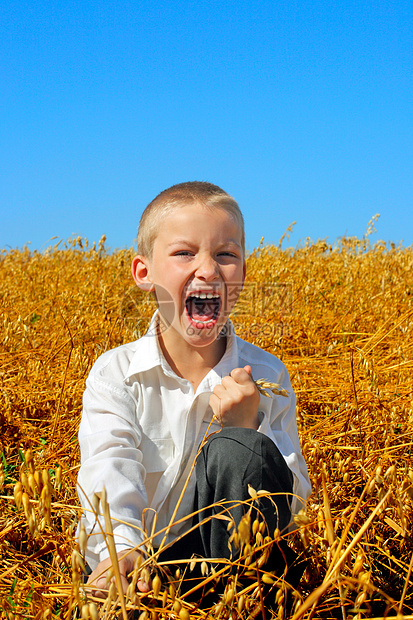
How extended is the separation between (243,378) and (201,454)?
0.21 m

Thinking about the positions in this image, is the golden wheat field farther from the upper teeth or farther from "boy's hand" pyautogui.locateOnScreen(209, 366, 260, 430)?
the upper teeth

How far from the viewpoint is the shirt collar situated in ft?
4.58

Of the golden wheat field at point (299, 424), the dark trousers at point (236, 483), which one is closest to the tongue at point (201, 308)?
the dark trousers at point (236, 483)

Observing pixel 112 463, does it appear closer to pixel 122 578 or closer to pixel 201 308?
pixel 122 578

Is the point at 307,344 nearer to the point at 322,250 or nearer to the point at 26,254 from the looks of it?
the point at 322,250

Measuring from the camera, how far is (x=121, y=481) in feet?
3.80

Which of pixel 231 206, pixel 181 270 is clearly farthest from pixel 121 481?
pixel 231 206

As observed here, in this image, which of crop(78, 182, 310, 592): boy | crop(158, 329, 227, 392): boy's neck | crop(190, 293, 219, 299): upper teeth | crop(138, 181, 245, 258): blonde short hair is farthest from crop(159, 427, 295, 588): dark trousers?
crop(138, 181, 245, 258): blonde short hair

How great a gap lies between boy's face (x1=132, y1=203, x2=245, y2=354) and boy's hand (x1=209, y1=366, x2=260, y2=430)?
0.18 meters

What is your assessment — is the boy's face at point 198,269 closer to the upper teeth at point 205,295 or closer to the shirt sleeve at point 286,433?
the upper teeth at point 205,295

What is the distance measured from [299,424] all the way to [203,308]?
2.97 feet

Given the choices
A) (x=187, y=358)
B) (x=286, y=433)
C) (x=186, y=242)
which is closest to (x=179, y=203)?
(x=186, y=242)

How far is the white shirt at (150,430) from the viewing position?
1.21 meters

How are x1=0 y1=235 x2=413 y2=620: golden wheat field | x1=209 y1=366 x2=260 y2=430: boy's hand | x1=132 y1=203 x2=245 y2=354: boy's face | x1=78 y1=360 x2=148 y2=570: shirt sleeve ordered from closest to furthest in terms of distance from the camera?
1. x1=0 y1=235 x2=413 y2=620: golden wheat field
2. x1=78 y1=360 x2=148 y2=570: shirt sleeve
3. x1=209 y1=366 x2=260 y2=430: boy's hand
4. x1=132 y1=203 x2=245 y2=354: boy's face
